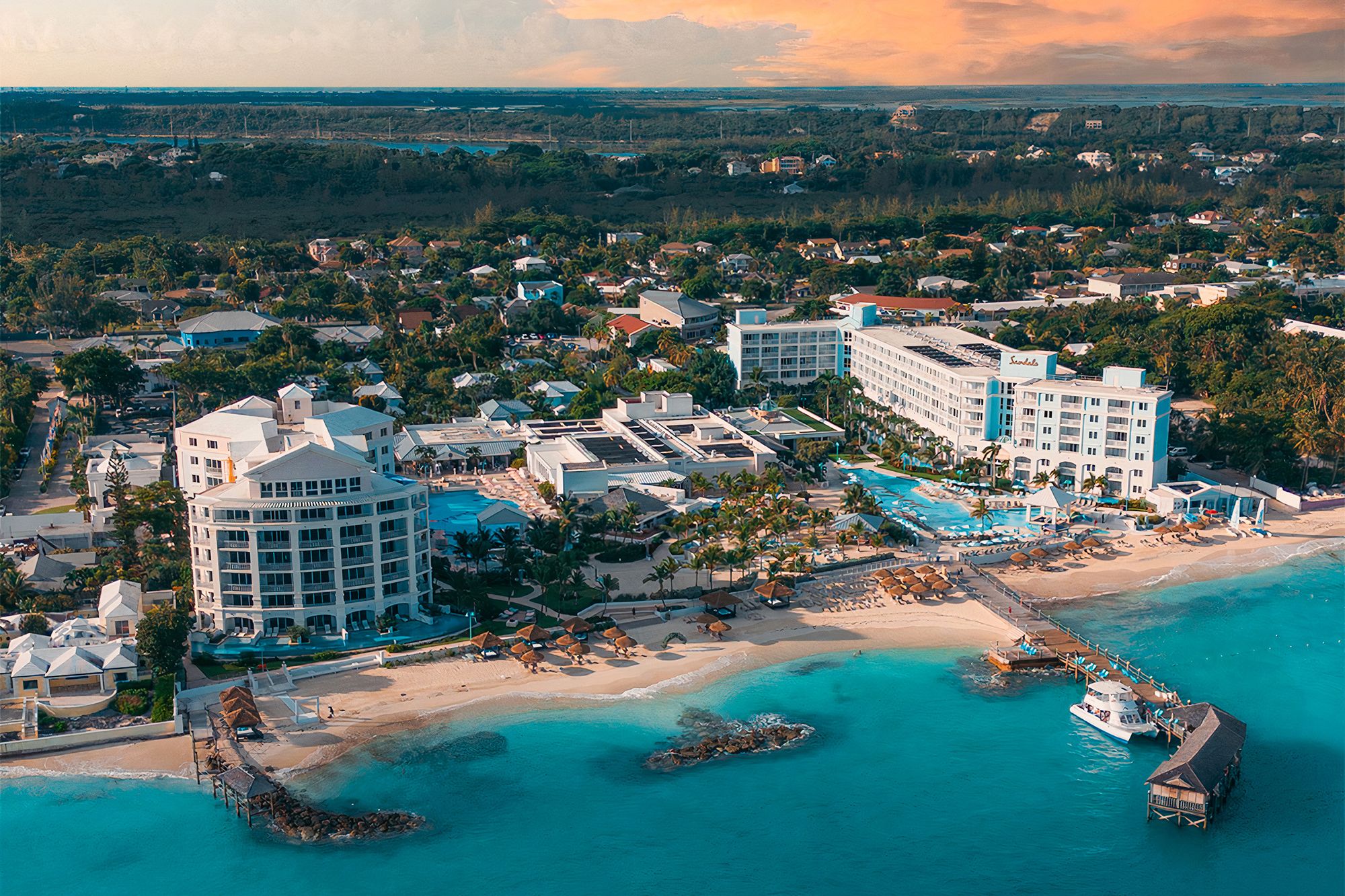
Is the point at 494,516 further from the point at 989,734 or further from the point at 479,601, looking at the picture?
the point at 989,734

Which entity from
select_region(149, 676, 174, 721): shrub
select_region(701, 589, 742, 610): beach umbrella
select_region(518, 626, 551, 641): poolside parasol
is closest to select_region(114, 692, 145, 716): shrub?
select_region(149, 676, 174, 721): shrub

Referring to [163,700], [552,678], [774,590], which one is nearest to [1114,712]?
[774,590]

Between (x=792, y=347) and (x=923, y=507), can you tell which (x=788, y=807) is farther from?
(x=792, y=347)

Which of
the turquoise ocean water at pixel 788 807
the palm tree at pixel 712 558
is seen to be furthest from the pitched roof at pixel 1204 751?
the palm tree at pixel 712 558

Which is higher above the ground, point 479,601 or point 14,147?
point 14,147

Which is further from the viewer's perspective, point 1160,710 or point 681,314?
point 681,314

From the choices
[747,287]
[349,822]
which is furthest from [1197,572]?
[747,287]
